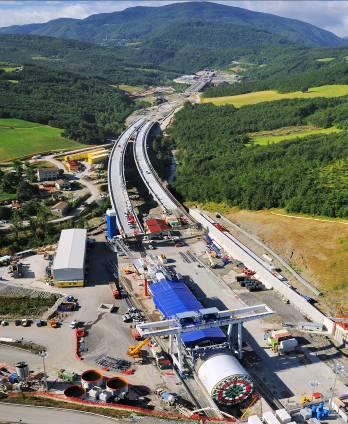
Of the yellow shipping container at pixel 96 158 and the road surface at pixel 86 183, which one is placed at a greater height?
the yellow shipping container at pixel 96 158

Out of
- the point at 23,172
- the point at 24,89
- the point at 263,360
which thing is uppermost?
the point at 24,89

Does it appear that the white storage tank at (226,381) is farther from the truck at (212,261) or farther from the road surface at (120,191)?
the road surface at (120,191)

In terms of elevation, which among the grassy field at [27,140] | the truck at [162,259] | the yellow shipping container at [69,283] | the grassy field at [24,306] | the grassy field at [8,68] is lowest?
the grassy field at [24,306]

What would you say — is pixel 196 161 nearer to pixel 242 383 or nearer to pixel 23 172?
pixel 23 172

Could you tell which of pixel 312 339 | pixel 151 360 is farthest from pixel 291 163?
pixel 151 360

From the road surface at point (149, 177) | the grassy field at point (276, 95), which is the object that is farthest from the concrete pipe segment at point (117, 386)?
the grassy field at point (276, 95)

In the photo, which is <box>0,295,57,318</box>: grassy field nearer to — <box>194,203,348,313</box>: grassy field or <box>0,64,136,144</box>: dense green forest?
<box>194,203,348,313</box>: grassy field
